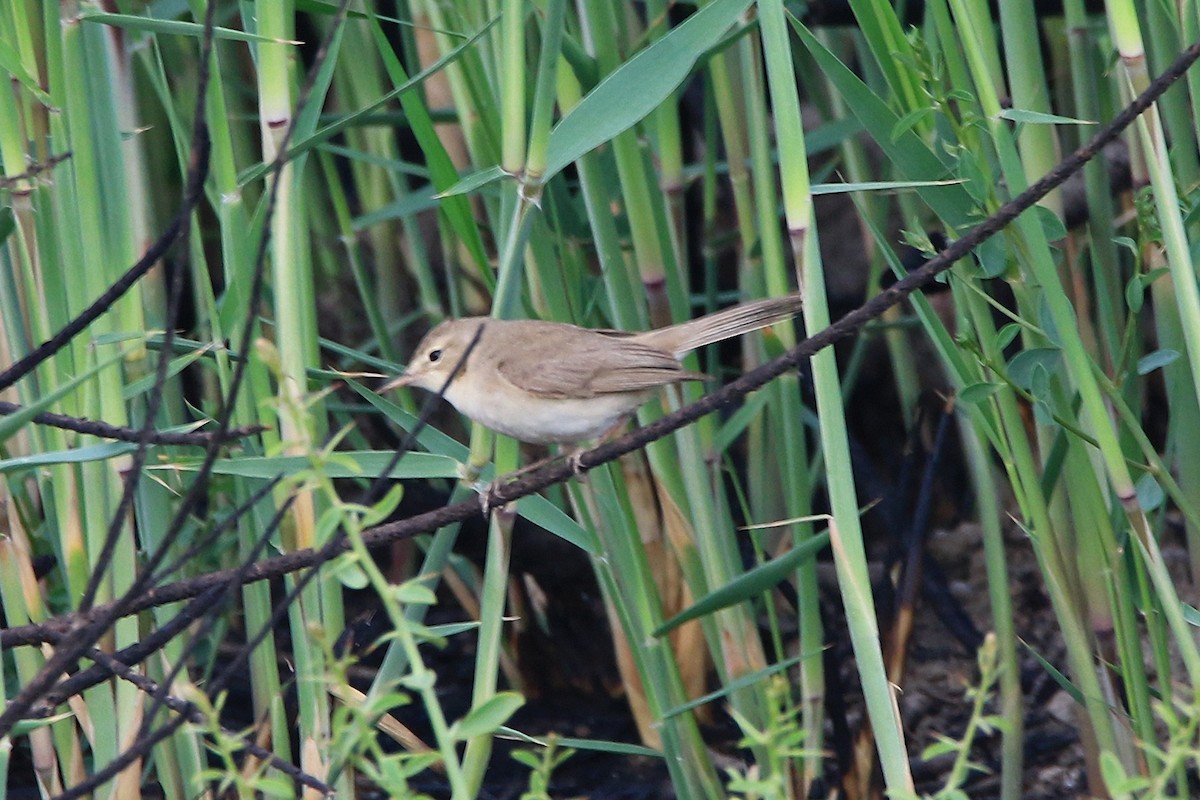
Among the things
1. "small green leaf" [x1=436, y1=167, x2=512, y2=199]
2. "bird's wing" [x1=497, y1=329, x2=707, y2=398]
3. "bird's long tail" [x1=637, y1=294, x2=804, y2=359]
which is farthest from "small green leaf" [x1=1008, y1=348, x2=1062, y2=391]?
"small green leaf" [x1=436, y1=167, x2=512, y2=199]

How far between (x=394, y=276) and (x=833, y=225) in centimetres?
156

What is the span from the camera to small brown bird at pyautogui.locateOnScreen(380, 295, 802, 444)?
2344mm

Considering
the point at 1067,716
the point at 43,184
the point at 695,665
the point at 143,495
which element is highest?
the point at 43,184

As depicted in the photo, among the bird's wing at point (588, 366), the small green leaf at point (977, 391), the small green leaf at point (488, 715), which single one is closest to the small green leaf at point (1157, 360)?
the small green leaf at point (977, 391)

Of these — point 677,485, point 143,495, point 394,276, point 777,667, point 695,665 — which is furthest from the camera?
point 394,276

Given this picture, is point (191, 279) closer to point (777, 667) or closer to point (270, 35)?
point (270, 35)

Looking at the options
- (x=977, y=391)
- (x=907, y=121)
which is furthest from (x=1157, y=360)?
(x=907, y=121)

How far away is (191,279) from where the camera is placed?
363 cm

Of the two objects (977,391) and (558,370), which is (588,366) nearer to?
(558,370)

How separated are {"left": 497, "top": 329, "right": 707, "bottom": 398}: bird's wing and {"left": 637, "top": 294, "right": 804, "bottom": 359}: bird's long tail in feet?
0.12

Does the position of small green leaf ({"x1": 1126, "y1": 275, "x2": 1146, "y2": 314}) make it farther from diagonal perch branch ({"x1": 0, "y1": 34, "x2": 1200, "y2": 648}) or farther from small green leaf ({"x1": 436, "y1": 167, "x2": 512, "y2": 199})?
small green leaf ({"x1": 436, "y1": 167, "x2": 512, "y2": 199})

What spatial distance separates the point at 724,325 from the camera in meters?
2.31

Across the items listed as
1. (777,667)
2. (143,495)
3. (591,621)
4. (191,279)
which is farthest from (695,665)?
(191,279)

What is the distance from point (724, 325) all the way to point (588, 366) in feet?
0.94
